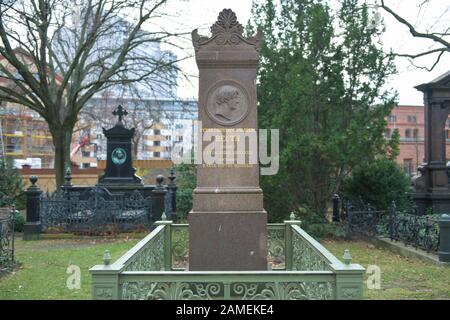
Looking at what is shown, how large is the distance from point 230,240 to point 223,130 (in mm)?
1632

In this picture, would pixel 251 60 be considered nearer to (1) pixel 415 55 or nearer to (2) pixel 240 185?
(2) pixel 240 185

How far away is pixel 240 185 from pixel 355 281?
2982 mm

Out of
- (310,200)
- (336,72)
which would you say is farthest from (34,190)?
(336,72)

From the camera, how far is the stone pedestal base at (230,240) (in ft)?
22.8

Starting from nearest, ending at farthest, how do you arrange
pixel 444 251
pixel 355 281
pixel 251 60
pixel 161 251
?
pixel 355 281 < pixel 251 60 < pixel 161 251 < pixel 444 251

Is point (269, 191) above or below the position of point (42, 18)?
below

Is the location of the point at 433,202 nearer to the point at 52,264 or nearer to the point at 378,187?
the point at 378,187

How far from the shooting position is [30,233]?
15.2 m

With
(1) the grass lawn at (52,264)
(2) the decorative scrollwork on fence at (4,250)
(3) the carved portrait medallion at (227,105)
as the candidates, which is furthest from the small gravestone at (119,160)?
(3) the carved portrait medallion at (227,105)

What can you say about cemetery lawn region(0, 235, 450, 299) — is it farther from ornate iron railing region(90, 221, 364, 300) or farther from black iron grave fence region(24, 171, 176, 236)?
ornate iron railing region(90, 221, 364, 300)

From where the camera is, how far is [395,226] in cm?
1291

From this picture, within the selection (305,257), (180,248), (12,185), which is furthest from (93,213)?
(305,257)

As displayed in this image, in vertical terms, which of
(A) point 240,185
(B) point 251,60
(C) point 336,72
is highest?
(C) point 336,72

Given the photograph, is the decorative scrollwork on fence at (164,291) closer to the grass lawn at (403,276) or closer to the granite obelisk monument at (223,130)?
the granite obelisk monument at (223,130)
